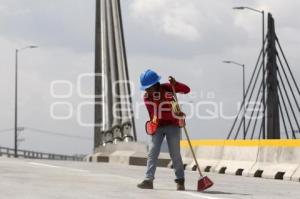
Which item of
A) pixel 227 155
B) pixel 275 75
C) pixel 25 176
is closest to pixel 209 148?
pixel 227 155

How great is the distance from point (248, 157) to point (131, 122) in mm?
15035

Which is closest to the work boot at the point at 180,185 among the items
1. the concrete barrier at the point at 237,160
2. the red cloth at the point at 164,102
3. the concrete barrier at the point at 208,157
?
the red cloth at the point at 164,102

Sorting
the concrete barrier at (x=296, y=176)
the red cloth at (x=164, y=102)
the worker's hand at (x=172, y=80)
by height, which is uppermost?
the worker's hand at (x=172, y=80)

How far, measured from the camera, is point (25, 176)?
14031 millimetres

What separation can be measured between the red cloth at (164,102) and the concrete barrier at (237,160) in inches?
316

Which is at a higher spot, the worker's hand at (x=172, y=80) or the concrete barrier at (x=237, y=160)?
the worker's hand at (x=172, y=80)

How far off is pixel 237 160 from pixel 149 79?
962cm

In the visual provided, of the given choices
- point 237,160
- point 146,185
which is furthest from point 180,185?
point 237,160

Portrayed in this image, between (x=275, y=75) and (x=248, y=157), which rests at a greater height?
(x=275, y=75)

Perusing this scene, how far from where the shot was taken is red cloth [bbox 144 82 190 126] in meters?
12.0

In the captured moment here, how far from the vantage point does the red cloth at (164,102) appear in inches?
472

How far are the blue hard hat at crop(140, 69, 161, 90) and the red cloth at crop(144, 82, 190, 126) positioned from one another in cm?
19

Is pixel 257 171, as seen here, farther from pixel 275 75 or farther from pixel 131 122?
pixel 275 75

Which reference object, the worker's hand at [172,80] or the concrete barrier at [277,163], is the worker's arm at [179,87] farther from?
the concrete barrier at [277,163]
